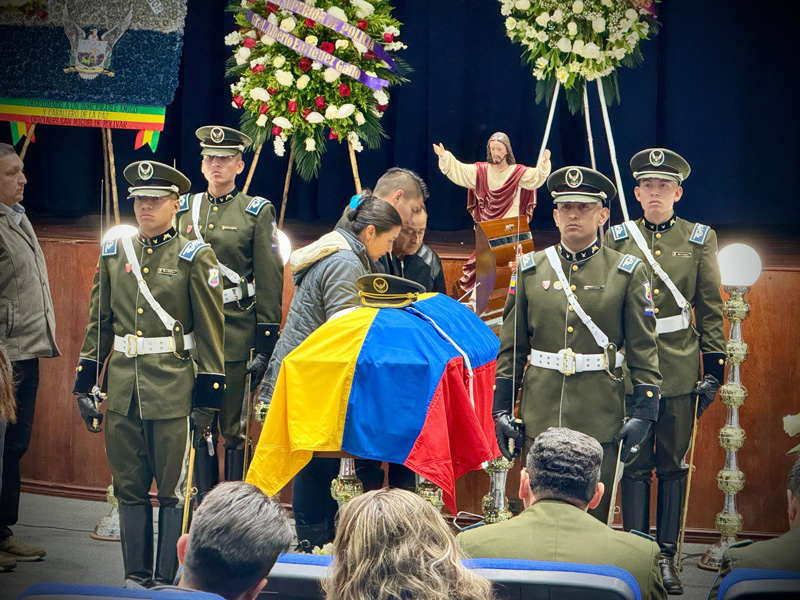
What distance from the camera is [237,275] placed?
505 centimetres

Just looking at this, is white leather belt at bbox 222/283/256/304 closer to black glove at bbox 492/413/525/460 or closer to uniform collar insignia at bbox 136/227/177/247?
uniform collar insignia at bbox 136/227/177/247

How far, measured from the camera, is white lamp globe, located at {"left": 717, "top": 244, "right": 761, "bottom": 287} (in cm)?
482

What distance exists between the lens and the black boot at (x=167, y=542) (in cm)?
440

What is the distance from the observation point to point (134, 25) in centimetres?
620

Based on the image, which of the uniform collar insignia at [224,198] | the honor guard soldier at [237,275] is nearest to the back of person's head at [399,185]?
the honor guard soldier at [237,275]

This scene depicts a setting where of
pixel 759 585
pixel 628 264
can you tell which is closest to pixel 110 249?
pixel 628 264

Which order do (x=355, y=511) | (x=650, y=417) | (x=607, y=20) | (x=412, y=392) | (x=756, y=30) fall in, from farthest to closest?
(x=756, y=30) → (x=607, y=20) → (x=650, y=417) → (x=412, y=392) → (x=355, y=511)

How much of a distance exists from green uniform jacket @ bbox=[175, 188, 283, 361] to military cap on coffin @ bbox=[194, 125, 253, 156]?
26 cm

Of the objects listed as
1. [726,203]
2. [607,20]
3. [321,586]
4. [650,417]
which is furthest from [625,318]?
[726,203]

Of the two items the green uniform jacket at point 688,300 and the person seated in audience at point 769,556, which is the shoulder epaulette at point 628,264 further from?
the person seated in audience at point 769,556

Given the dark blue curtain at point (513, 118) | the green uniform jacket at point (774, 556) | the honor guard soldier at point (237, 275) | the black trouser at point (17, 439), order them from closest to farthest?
1. the green uniform jacket at point (774, 556)
2. the black trouser at point (17, 439)
3. the honor guard soldier at point (237, 275)
4. the dark blue curtain at point (513, 118)

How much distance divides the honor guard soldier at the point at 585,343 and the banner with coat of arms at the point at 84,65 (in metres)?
2.81

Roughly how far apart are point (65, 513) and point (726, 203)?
4235 millimetres

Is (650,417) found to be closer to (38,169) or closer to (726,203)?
(726,203)
